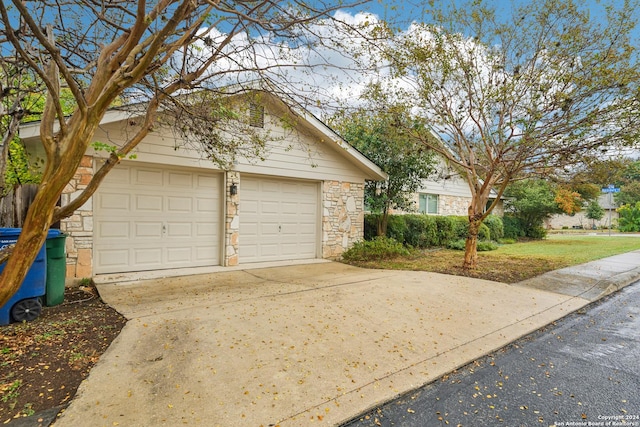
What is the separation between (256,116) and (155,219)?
3.07 meters

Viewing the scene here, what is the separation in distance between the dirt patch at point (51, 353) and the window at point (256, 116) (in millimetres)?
4330

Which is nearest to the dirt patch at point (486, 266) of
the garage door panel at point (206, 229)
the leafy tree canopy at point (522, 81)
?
the leafy tree canopy at point (522, 81)

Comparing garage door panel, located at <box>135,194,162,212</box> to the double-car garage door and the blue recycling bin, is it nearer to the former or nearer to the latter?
the double-car garage door

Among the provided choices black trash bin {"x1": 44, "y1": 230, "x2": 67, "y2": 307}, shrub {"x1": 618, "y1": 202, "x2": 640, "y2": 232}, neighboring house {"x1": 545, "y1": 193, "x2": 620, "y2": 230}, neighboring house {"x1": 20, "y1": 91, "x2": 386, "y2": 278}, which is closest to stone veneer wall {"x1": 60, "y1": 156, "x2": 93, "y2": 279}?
neighboring house {"x1": 20, "y1": 91, "x2": 386, "y2": 278}

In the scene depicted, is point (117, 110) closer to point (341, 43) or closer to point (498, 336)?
point (341, 43)

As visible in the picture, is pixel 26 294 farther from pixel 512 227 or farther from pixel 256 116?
pixel 512 227

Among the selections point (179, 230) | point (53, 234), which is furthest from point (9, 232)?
point (179, 230)

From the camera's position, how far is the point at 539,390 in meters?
2.78

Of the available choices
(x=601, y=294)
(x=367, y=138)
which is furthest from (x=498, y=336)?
(x=367, y=138)

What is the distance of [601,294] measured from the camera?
6.06 m

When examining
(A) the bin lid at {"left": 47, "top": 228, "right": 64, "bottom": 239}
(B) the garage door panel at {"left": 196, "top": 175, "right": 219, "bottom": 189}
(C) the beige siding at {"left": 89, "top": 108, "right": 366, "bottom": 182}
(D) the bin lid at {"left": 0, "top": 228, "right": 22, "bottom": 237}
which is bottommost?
(A) the bin lid at {"left": 47, "top": 228, "right": 64, "bottom": 239}

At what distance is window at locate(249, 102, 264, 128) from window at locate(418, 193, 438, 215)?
1059cm

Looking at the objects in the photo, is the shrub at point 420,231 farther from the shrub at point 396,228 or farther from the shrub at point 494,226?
the shrub at point 494,226

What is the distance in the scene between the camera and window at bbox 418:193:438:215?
53.9 ft
